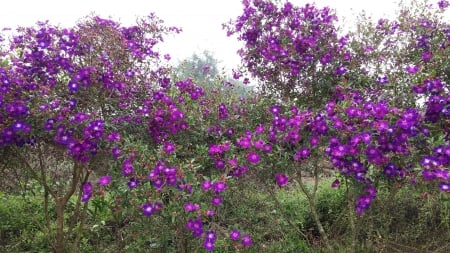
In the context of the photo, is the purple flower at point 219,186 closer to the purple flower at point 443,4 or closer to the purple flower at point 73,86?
the purple flower at point 73,86

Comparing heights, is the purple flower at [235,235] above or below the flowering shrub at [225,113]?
below

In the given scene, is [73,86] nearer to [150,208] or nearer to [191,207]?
[150,208]

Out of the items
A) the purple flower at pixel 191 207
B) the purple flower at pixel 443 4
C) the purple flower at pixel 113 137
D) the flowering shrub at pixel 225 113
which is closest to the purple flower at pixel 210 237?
the flowering shrub at pixel 225 113

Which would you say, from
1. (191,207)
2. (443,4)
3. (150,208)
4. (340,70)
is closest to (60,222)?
(150,208)

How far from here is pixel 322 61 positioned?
3.38 m

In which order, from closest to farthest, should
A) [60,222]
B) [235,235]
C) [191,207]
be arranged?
[191,207] → [235,235] → [60,222]

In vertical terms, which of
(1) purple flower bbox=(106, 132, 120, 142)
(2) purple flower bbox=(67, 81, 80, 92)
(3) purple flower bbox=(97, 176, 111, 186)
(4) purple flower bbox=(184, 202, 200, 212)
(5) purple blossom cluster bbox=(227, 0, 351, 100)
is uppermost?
(5) purple blossom cluster bbox=(227, 0, 351, 100)

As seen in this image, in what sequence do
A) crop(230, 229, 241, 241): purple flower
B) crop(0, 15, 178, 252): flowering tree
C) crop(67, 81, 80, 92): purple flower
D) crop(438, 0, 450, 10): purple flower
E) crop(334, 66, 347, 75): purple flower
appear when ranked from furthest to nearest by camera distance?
crop(438, 0, 450, 10): purple flower < crop(334, 66, 347, 75): purple flower < crop(67, 81, 80, 92): purple flower < crop(0, 15, 178, 252): flowering tree < crop(230, 229, 241, 241): purple flower

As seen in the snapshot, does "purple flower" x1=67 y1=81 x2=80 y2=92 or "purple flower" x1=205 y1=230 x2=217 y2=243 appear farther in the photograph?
"purple flower" x1=67 y1=81 x2=80 y2=92

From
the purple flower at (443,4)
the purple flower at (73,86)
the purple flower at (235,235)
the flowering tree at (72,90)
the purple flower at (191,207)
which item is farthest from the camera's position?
the purple flower at (443,4)

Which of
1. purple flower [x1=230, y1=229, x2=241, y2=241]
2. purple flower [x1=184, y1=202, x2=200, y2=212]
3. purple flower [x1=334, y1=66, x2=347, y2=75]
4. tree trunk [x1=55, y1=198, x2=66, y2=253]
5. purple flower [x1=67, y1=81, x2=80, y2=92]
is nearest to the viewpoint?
purple flower [x1=184, y1=202, x2=200, y2=212]

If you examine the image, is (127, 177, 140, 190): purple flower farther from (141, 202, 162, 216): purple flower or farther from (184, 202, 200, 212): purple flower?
(184, 202, 200, 212): purple flower

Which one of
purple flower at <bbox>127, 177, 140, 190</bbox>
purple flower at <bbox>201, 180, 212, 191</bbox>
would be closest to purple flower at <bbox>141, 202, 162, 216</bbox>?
purple flower at <bbox>127, 177, 140, 190</bbox>

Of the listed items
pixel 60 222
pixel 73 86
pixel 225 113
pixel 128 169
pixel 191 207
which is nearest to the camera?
pixel 191 207
